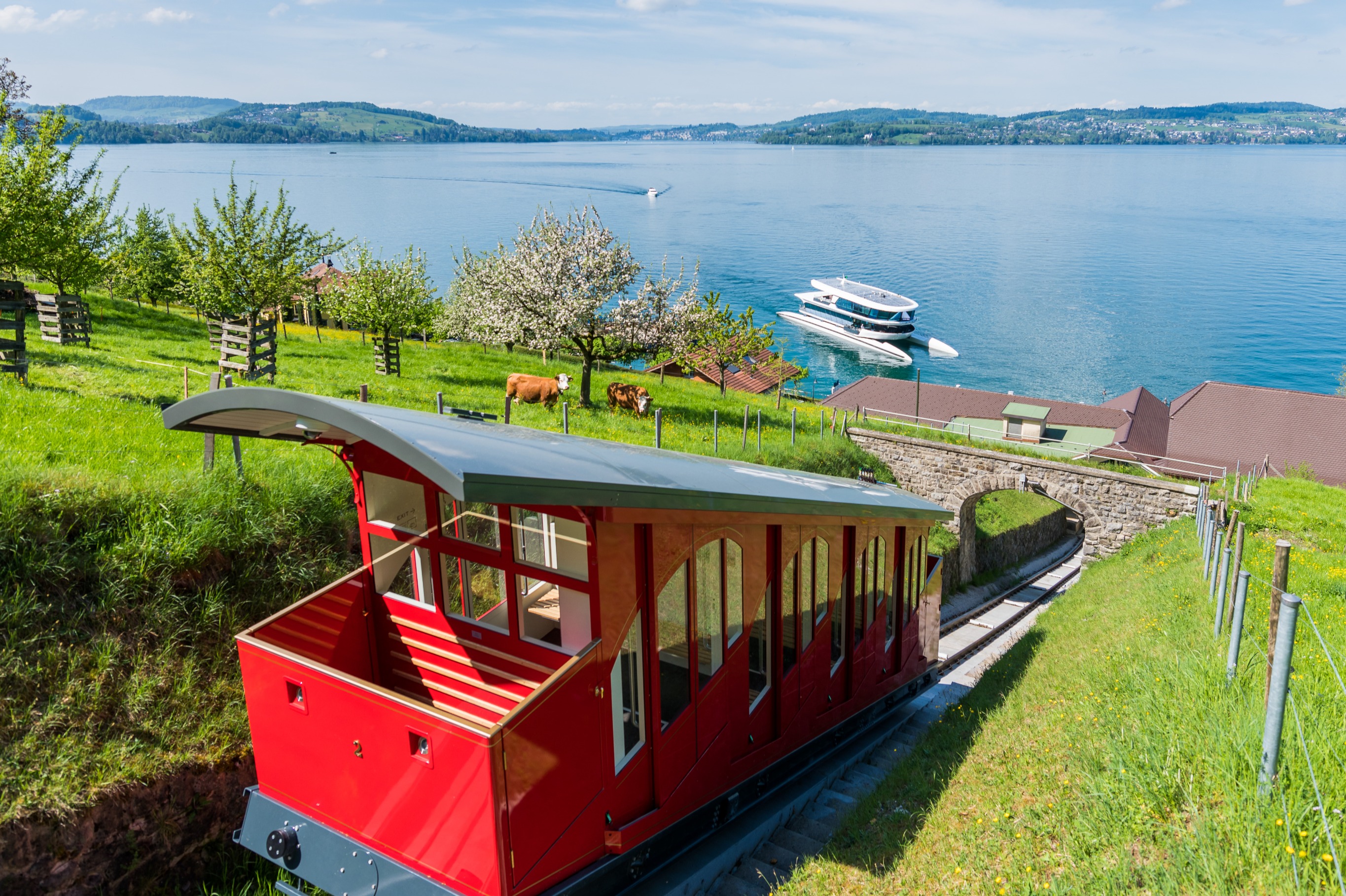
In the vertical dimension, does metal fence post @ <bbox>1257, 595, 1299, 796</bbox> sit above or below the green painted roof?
above

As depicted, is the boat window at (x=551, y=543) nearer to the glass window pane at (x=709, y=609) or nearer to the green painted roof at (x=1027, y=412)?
the glass window pane at (x=709, y=609)

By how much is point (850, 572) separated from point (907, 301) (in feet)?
258

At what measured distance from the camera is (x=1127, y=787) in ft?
18.7

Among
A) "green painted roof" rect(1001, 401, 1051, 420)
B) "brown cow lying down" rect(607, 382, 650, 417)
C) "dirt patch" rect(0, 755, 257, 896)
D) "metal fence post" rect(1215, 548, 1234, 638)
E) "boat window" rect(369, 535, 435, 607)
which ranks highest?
"boat window" rect(369, 535, 435, 607)

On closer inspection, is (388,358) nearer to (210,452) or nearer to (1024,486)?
(210,452)

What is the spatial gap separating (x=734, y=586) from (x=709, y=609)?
0.41m

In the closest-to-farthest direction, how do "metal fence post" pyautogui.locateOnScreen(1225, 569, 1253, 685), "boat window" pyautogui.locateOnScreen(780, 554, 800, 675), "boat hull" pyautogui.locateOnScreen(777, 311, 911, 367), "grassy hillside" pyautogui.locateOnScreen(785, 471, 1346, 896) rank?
"grassy hillside" pyautogui.locateOnScreen(785, 471, 1346, 896), "metal fence post" pyautogui.locateOnScreen(1225, 569, 1253, 685), "boat window" pyautogui.locateOnScreen(780, 554, 800, 675), "boat hull" pyautogui.locateOnScreen(777, 311, 911, 367)

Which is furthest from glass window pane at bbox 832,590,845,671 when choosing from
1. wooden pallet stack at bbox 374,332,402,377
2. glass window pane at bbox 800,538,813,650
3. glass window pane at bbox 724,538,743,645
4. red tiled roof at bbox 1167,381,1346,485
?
red tiled roof at bbox 1167,381,1346,485

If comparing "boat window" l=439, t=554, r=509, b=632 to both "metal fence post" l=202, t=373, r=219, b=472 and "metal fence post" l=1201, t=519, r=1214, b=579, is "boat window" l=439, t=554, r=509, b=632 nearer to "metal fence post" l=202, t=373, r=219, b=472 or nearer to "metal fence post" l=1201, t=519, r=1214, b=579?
"metal fence post" l=202, t=373, r=219, b=472

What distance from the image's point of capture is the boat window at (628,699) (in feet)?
19.6

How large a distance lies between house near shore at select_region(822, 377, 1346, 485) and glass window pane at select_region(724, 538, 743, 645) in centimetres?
2900

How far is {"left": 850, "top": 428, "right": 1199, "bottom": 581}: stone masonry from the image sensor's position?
25.9 metres

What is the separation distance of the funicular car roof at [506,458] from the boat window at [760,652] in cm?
103

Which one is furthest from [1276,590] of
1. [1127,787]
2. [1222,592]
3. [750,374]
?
[750,374]
